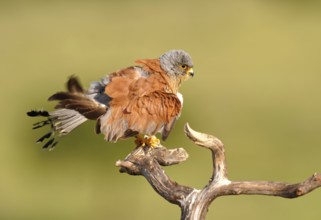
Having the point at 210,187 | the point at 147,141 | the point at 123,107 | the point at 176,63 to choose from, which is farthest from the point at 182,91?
the point at 210,187

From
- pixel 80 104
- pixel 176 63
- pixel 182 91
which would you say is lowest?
pixel 80 104

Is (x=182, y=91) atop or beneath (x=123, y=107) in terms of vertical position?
atop

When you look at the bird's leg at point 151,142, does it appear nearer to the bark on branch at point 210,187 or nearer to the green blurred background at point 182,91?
the bark on branch at point 210,187

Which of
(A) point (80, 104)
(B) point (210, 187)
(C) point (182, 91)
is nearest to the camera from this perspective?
(B) point (210, 187)

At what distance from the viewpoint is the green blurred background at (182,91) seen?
10211 millimetres

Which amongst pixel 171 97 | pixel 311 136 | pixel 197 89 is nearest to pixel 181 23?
pixel 197 89

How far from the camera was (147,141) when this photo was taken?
5.34 metres

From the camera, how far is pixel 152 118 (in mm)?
5105

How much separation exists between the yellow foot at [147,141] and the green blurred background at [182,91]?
4236 millimetres

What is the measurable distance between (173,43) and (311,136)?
10.1ft

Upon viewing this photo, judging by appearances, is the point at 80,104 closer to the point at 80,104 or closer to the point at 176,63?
the point at 80,104

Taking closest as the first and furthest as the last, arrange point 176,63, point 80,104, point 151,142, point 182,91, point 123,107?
point 80,104
point 123,107
point 151,142
point 176,63
point 182,91

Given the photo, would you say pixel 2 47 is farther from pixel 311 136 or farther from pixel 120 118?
pixel 120 118

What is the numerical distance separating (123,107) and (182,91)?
22.4 feet
